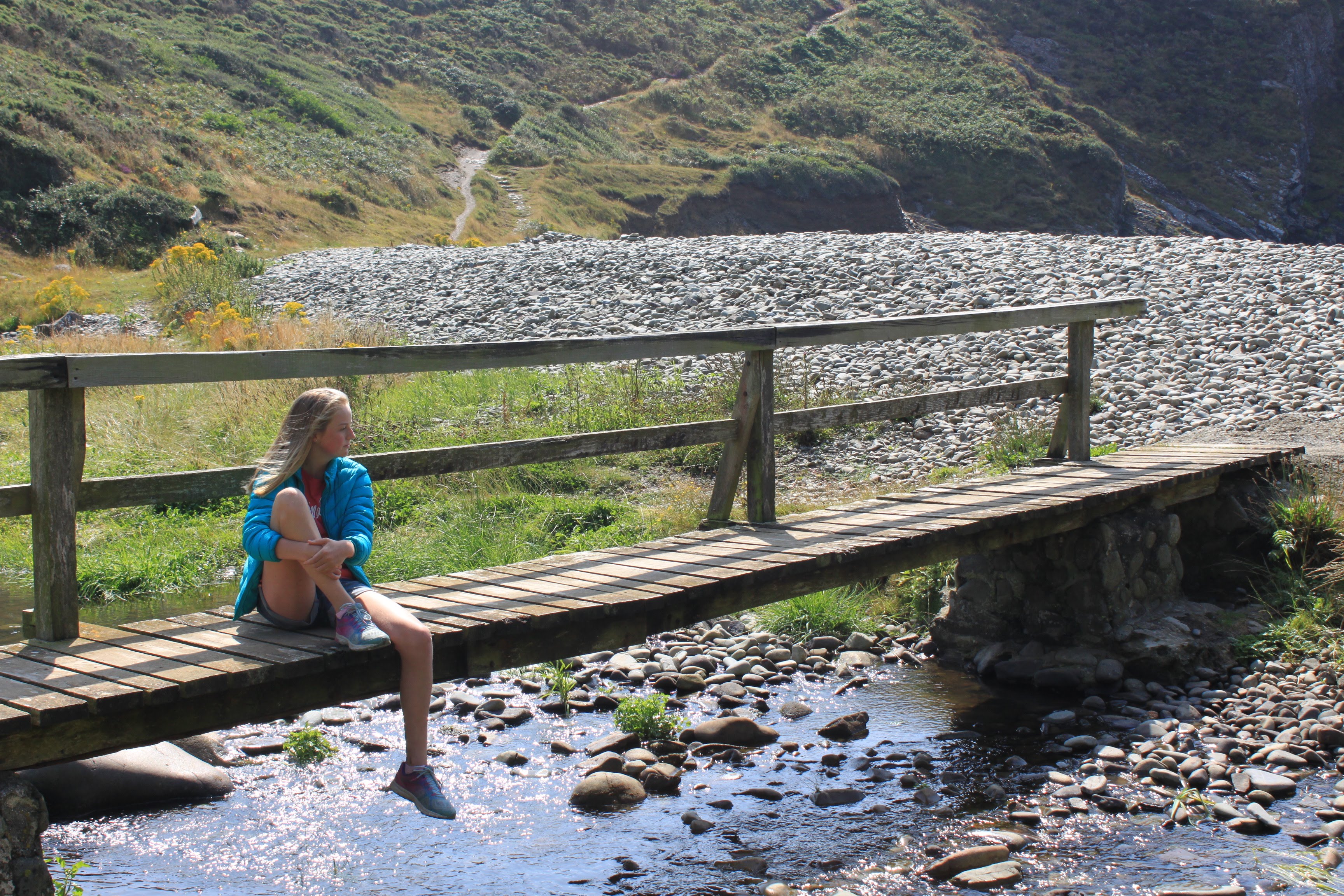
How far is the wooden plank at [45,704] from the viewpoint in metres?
2.84

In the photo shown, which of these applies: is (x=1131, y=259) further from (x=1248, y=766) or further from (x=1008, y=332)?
(x=1248, y=766)

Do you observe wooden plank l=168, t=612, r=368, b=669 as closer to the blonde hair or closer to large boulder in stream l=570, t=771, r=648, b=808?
the blonde hair

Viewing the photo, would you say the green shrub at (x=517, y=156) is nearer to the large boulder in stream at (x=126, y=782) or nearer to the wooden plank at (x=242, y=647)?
the large boulder in stream at (x=126, y=782)

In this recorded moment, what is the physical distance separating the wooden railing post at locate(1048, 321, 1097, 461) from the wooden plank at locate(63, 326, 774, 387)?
262 centimetres

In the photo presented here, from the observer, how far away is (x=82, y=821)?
4559 mm

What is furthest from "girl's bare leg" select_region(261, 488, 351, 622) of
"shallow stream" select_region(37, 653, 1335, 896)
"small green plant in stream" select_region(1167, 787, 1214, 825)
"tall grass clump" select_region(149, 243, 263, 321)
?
"tall grass clump" select_region(149, 243, 263, 321)

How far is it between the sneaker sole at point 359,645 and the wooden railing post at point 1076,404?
4.84 m

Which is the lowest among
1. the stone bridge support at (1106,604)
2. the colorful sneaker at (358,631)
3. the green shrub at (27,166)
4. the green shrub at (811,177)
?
the stone bridge support at (1106,604)

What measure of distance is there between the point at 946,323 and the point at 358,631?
12.2 feet

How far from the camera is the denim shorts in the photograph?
368 centimetres

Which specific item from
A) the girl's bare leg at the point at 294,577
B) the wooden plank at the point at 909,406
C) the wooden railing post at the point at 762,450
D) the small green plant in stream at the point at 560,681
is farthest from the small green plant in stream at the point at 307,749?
the wooden plank at the point at 909,406

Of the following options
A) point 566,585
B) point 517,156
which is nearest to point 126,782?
point 566,585

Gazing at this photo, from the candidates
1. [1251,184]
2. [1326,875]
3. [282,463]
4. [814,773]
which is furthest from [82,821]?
[1251,184]

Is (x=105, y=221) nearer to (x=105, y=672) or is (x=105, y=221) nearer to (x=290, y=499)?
(x=290, y=499)
